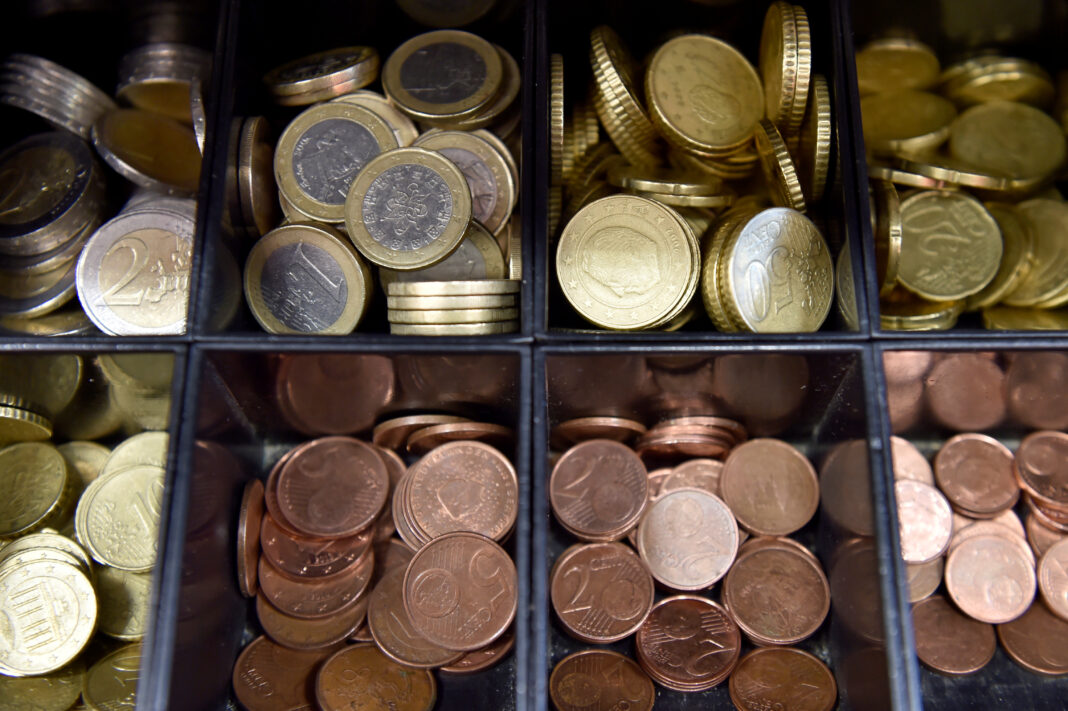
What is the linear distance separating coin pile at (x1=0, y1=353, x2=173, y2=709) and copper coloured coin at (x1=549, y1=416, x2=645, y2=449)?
2.19 feet

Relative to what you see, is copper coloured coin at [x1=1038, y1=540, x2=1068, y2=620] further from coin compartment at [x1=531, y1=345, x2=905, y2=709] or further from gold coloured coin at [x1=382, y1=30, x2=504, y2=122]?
gold coloured coin at [x1=382, y1=30, x2=504, y2=122]

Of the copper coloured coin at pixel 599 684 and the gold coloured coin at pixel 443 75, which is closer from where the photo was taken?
the copper coloured coin at pixel 599 684

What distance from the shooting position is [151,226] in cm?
153

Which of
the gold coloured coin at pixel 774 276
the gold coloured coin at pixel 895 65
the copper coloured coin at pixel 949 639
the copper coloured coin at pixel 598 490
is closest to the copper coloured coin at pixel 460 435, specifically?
the copper coloured coin at pixel 598 490

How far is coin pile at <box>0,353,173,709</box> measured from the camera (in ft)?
4.50

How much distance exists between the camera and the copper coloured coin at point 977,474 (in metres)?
1.52

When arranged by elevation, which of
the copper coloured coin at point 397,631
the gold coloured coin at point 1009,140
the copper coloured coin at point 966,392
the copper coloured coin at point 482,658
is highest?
the gold coloured coin at point 1009,140

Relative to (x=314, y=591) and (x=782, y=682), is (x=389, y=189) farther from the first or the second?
(x=782, y=682)

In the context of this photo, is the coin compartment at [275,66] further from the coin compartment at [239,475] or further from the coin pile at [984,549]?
the coin pile at [984,549]

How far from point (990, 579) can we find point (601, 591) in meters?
0.72

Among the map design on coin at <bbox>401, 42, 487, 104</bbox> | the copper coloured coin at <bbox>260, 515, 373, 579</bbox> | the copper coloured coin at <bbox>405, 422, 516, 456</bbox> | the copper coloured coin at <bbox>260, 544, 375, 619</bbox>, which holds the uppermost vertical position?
the map design on coin at <bbox>401, 42, 487, 104</bbox>

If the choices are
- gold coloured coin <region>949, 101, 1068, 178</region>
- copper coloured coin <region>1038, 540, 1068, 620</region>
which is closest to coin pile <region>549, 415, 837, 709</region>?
copper coloured coin <region>1038, 540, 1068, 620</region>

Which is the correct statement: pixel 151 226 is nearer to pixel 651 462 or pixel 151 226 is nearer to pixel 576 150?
pixel 576 150

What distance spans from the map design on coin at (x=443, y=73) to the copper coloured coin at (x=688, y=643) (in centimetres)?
101
